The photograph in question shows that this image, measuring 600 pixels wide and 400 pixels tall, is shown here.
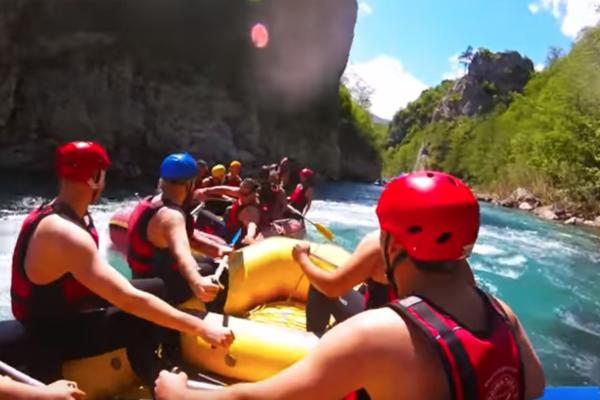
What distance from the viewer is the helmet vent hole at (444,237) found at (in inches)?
53.7

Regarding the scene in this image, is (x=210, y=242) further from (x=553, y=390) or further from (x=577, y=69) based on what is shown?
(x=577, y=69)

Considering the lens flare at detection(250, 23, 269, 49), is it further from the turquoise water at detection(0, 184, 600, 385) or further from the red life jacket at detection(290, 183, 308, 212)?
the red life jacket at detection(290, 183, 308, 212)

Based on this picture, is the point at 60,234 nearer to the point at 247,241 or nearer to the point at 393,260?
the point at 393,260

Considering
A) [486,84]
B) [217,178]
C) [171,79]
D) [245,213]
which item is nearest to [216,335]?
[245,213]

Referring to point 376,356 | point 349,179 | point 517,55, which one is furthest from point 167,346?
point 517,55

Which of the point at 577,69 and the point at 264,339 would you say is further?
the point at 577,69

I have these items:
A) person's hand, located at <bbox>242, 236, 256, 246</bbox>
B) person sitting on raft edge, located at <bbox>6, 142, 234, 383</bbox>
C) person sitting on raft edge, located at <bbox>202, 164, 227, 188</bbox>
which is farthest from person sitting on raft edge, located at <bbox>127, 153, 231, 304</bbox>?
person sitting on raft edge, located at <bbox>202, 164, 227, 188</bbox>

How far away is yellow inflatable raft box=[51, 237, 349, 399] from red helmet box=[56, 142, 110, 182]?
38.9 inches

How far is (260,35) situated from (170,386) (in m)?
34.7

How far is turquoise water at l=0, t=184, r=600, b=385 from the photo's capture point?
244 inches

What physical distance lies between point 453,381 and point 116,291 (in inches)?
59.4

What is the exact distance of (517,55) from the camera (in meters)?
87.6

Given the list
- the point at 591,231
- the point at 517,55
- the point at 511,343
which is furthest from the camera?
the point at 517,55

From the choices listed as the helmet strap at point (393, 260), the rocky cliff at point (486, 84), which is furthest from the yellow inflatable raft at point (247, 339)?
the rocky cliff at point (486, 84)
